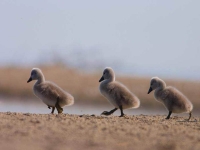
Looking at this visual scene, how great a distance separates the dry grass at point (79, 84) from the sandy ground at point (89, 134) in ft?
29.0

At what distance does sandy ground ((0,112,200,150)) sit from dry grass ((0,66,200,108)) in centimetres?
885

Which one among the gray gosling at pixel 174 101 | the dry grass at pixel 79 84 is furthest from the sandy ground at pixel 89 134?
the dry grass at pixel 79 84

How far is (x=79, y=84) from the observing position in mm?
20500

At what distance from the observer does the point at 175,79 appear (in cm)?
2273

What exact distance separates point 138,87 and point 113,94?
1001cm

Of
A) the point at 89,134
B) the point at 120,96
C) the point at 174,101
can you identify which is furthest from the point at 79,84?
the point at 89,134

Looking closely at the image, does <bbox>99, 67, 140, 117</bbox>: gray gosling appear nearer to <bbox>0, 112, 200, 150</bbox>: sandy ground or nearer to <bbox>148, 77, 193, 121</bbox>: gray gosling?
<bbox>148, 77, 193, 121</bbox>: gray gosling

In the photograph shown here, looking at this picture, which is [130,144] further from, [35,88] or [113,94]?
Result: [35,88]

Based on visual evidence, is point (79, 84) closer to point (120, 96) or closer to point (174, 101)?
point (120, 96)

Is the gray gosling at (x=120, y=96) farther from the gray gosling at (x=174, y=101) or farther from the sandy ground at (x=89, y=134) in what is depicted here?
the sandy ground at (x=89, y=134)

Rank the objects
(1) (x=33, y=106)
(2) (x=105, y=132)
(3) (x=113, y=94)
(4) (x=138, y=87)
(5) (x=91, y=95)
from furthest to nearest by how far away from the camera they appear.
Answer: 1. (4) (x=138, y=87)
2. (5) (x=91, y=95)
3. (1) (x=33, y=106)
4. (3) (x=113, y=94)
5. (2) (x=105, y=132)

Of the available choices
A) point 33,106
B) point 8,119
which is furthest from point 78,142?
point 33,106

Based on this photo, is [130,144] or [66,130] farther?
[66,130]

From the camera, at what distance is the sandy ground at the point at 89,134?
692 cm
